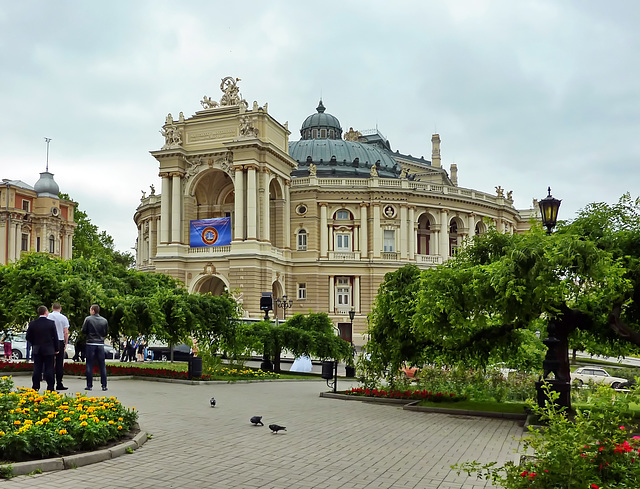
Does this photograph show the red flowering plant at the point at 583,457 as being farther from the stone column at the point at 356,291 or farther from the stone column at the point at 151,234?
the stone column at the point at 151,234

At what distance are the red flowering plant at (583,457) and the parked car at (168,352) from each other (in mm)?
36935

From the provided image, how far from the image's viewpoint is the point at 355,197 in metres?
64.4

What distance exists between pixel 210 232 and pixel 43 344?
4320 centimetres

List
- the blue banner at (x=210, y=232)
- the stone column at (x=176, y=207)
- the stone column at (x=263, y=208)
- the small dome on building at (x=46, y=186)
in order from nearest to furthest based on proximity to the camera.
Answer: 1. the stone column at (x=263, y=208)
2. the blue banner at (x=210, y=232)
3. the stone column at (x=176, y=207)
4. the small dome on building at (x=46, y=186)

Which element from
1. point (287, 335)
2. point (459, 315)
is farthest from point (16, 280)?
point (459, 315)

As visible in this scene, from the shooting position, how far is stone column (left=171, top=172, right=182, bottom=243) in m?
58.5

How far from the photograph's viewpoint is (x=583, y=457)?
6.43 m

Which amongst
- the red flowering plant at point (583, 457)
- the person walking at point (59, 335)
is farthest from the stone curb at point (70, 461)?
the person walking at point (59, 335)

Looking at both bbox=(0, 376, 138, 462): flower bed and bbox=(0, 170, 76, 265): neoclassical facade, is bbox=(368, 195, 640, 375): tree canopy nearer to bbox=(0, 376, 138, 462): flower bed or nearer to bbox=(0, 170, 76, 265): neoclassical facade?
bbox=(0, 376, 138, 462): flower bed

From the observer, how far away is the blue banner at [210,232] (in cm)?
5706

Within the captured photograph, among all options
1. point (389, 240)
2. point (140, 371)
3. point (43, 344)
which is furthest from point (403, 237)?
point (43, 344)

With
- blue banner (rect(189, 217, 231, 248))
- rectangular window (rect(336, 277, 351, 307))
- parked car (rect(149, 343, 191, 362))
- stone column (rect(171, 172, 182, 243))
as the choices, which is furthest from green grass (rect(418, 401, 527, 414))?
rectangular window (rect(336, 277, 351, 307))

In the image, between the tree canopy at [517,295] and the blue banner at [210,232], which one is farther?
the blue banner at [210,232]

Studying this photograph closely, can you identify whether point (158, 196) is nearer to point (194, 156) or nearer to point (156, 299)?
point (194, 156)
